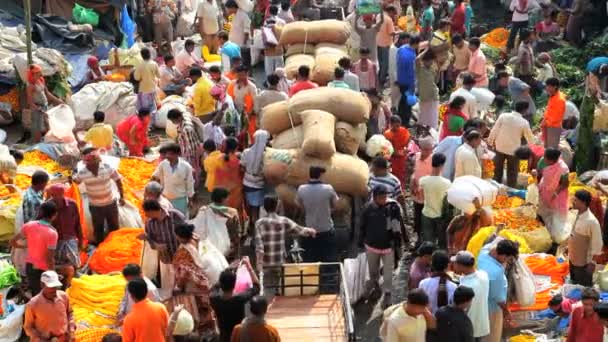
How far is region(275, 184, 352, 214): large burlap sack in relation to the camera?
10.4m

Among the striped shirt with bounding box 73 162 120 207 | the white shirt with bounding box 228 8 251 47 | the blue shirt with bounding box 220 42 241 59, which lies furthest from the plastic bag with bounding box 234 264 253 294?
the white shirt with bounding box 228 8 251 47

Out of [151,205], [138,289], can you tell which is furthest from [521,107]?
[138,289]

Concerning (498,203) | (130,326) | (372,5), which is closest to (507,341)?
(498,203)

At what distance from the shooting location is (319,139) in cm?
1051

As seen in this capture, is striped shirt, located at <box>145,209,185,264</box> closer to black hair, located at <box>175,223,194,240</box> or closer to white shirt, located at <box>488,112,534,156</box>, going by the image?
black hair, located at <box>175,223,194,240</box>

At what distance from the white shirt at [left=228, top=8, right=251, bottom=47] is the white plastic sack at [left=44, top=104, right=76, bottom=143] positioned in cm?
442

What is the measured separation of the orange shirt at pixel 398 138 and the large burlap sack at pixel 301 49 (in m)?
3.83

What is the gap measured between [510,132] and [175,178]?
397 cm

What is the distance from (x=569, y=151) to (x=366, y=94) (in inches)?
105

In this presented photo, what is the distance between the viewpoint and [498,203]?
36.8ft

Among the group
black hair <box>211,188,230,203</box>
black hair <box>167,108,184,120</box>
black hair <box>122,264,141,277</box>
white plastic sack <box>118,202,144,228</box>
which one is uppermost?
black hair <box>167,108,184,120</box>

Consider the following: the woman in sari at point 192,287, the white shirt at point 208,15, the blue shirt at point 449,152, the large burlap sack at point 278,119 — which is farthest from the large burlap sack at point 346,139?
the white shirt at point 208,15

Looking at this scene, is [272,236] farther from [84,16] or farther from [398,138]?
[84,16]

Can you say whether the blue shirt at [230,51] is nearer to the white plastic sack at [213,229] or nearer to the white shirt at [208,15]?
the white shirt at [208,15]
